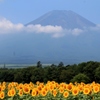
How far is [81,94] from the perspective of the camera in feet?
19.9

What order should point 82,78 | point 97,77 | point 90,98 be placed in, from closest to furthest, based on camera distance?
point 90,98
point 82,78
point 97,77

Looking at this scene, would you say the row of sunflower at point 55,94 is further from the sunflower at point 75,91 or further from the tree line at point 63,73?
the tree line at point 63,73

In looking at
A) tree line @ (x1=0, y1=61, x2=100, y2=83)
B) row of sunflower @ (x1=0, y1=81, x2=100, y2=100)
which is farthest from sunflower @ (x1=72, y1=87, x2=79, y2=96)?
tree line @ (x1=0, y1=61, x2=100, y2=83)

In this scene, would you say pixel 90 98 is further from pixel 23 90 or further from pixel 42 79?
pixel 42 79

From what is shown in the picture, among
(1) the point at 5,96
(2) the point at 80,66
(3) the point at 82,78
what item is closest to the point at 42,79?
(2) the point at 80,66

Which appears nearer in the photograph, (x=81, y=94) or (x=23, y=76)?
(x=81, y=94)

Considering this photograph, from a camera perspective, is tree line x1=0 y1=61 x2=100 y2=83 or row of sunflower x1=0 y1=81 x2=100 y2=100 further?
tree line x1=0 y1=61 x2=100 y2=83

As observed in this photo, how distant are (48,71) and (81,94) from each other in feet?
99.2

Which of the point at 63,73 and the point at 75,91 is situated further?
the point at 63,73

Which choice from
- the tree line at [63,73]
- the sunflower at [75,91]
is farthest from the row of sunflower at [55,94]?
the tree line at [63,73]

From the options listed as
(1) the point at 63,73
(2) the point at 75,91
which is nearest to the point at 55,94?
(2) the point at 75,91

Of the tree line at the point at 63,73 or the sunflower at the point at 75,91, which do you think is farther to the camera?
the tree line at the point at 63,73

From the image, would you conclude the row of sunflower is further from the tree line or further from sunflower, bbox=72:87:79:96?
the tree line

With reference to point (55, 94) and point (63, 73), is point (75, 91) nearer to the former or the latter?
point (55, 94)
